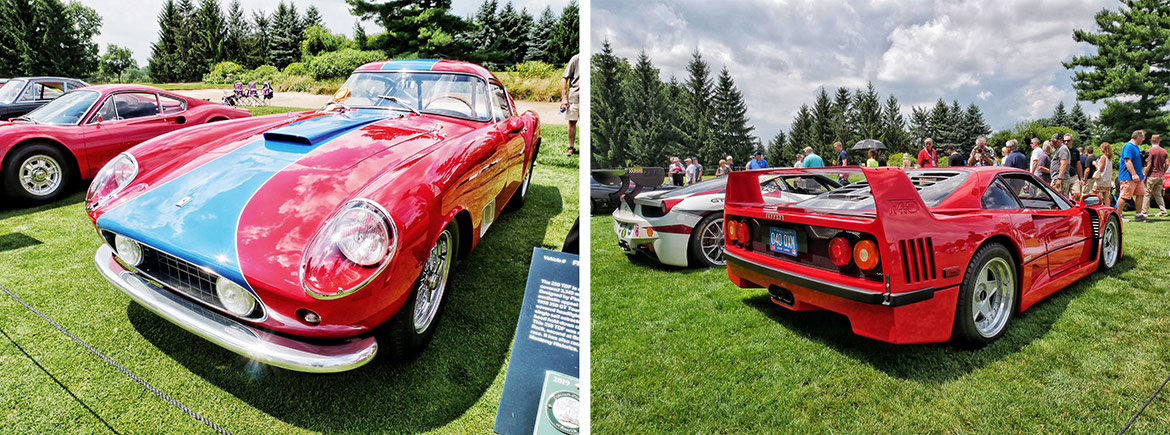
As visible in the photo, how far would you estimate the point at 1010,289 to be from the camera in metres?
2.08

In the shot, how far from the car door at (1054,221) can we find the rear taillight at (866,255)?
1048 mm

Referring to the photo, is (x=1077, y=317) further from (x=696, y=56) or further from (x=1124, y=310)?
(x=696, y=56)

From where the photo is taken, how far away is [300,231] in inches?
53.9

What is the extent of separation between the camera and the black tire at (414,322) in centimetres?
154

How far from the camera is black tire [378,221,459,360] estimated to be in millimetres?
1543

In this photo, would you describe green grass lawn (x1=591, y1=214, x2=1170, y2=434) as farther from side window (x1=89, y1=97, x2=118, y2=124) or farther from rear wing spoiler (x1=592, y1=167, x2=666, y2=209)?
side window (x1=89, y1=97, x2=118, y2=124)

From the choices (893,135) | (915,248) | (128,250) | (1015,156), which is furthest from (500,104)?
(893,135)

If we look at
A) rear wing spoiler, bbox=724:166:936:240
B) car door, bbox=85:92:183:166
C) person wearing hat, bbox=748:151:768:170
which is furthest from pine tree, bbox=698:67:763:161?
car door, bbox=85:92:183:166

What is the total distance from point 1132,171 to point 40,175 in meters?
5.33

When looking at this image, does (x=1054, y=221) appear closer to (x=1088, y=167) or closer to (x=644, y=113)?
(x=1088, y=167)

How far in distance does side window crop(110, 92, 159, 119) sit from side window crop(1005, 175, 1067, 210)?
14.2 feet

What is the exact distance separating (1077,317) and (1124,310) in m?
0.19

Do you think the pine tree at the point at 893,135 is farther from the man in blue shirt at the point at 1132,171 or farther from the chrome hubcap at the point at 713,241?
the chrome hubcap at the point at 713,241

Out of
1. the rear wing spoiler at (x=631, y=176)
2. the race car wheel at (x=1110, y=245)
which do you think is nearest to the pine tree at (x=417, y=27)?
the rear wing spoiler at (x=631, y=176)
